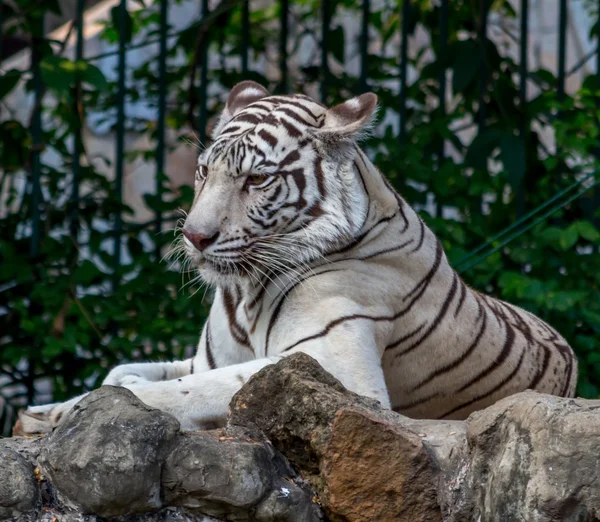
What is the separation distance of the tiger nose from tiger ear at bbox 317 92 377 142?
1.49 feet

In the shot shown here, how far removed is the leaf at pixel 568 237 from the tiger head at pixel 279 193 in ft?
5.99

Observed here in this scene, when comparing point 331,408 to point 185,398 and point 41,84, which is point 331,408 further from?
point 41,84

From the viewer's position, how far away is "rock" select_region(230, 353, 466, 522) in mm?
2219

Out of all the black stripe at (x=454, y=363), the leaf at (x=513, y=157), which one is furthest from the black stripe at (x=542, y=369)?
the leaf at (x=513, y=157)

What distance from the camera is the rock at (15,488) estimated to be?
2023mm

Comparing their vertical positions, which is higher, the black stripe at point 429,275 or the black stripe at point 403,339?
the black stripe at point 429,275

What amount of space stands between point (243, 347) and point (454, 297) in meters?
0.66

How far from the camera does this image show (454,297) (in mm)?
3307

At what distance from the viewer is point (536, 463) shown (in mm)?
2043

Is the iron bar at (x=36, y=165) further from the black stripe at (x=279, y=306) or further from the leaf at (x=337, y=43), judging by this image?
the black stripe at (x=279, y=306)

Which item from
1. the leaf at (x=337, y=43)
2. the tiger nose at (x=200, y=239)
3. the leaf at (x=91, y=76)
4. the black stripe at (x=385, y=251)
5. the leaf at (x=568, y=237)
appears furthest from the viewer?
the leaf at (x=337, y=43)

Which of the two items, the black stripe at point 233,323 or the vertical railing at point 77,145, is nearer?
the black stripe at point 233,323

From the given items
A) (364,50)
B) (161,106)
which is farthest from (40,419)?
(364,50)

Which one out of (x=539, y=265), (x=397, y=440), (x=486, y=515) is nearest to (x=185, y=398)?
(x=397, y=440)
